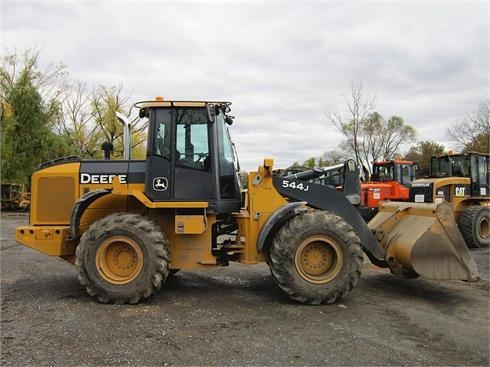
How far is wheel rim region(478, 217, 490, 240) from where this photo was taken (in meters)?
12.6

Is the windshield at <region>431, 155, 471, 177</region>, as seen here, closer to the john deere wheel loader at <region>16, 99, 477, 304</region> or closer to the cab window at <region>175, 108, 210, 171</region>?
the john deere wheel loader at <region>16, 99, 477, 304</region>

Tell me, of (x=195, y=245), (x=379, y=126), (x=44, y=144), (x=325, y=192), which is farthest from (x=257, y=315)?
(x=379, y=126)

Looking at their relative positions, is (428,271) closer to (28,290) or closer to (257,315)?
(257,315)

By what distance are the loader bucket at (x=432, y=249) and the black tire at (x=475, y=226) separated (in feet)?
21.3

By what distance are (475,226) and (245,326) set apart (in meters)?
9.39

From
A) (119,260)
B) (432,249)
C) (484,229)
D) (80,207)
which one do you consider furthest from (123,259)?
(484,229)

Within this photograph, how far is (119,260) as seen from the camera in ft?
20.6

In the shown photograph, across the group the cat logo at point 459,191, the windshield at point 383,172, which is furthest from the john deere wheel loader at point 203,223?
the windshield at point 383,172

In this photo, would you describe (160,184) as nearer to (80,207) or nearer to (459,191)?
(80,207)

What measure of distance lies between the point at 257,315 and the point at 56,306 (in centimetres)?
260

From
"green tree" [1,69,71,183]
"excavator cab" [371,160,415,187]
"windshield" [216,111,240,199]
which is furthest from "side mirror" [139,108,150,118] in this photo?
"green tree" [1,69,71,183]

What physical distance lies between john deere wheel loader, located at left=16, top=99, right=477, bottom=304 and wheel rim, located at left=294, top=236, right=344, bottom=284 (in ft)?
0.04

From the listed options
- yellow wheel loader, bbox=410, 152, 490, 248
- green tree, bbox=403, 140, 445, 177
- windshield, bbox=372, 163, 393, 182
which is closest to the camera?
yellow wheel loader, bbox=410, 152, 490, 248

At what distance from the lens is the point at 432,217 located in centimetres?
642
